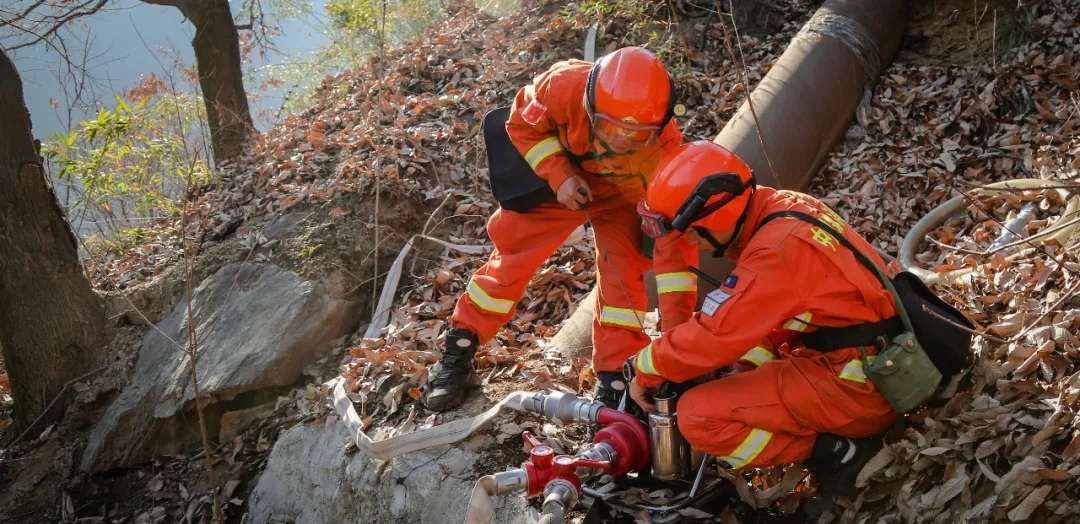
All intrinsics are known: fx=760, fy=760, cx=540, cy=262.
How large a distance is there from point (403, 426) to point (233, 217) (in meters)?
3.53

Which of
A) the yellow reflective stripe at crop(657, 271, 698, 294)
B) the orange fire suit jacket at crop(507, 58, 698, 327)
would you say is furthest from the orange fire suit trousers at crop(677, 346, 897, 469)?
the orange fire suit jacket at crop(507, 58, 698, 327)

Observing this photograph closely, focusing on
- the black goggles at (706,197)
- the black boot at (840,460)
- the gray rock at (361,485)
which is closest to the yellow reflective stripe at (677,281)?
the black goggles at (706,197)

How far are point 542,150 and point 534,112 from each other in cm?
18

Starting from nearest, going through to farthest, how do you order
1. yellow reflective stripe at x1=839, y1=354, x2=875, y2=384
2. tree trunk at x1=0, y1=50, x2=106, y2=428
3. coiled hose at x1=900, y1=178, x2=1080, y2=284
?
1. yellow reflective stripe at x1=839, y1=354, x2=875, y2=384
2. coiled hose at x1=900, y1=178, x2=1080, y2=284
3. tree trunk at x1=0, y1=50, x2=106, y2=428

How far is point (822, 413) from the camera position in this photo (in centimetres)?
282

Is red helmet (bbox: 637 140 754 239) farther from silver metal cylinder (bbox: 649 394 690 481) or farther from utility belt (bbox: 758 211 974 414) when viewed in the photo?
silver metal cylinder (bbox: 649 394 690 481)

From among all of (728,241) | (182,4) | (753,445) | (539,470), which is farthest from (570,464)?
(182,4)

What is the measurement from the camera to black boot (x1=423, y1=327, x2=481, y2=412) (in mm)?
3875

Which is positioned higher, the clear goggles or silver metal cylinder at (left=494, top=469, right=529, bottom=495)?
the clear goggles

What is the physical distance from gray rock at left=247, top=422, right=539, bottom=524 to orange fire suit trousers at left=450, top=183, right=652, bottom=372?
673mm

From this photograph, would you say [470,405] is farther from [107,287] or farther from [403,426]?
[107,287]

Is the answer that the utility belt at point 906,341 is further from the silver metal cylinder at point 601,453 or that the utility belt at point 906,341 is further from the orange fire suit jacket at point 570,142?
the silver metal cylinder at point 601,453

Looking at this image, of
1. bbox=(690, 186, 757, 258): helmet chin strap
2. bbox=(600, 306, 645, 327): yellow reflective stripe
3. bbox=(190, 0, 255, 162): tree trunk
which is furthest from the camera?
bbox=(190, 0, 255, 162): tree trunk

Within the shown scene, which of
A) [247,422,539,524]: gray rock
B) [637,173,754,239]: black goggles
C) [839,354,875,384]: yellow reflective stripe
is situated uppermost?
[637,173,754,239]: black goggles
